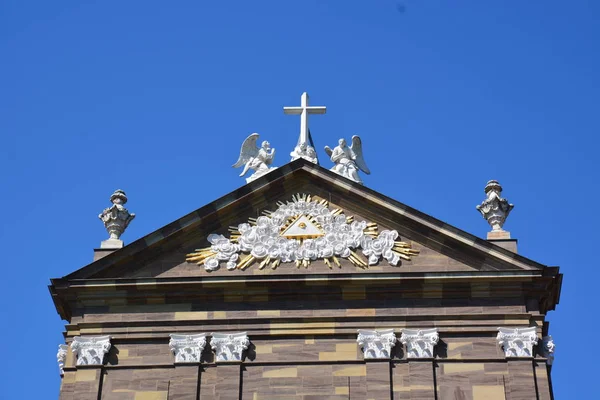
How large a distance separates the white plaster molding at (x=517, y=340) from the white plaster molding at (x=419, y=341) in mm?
1197

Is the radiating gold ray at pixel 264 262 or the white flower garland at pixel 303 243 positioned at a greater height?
the white flower garland at pixel 303 243

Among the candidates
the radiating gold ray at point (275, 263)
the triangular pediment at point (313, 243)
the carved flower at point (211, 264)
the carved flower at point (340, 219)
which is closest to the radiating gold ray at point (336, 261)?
the triangular pediment at point (313, 243)

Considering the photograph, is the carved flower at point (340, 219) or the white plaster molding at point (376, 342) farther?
the carved flower at point (340, 219)

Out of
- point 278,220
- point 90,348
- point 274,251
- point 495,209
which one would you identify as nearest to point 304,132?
point 278,220

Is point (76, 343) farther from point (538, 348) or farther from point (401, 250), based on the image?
point (538, 348)

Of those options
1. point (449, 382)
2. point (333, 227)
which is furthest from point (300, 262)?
point (449, 382)

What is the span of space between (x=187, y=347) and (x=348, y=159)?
556 centimetres

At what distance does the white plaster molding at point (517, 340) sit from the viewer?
2752cm

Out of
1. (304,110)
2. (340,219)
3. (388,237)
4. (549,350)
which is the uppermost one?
(304,110)

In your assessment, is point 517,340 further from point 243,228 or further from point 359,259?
point 243,228

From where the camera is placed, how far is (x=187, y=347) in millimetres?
27844

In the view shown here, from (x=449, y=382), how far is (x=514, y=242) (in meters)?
3.23

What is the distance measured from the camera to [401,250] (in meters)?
28.8

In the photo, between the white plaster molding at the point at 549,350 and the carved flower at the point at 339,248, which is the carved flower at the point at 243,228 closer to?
the carved flower at the point at 339,248
